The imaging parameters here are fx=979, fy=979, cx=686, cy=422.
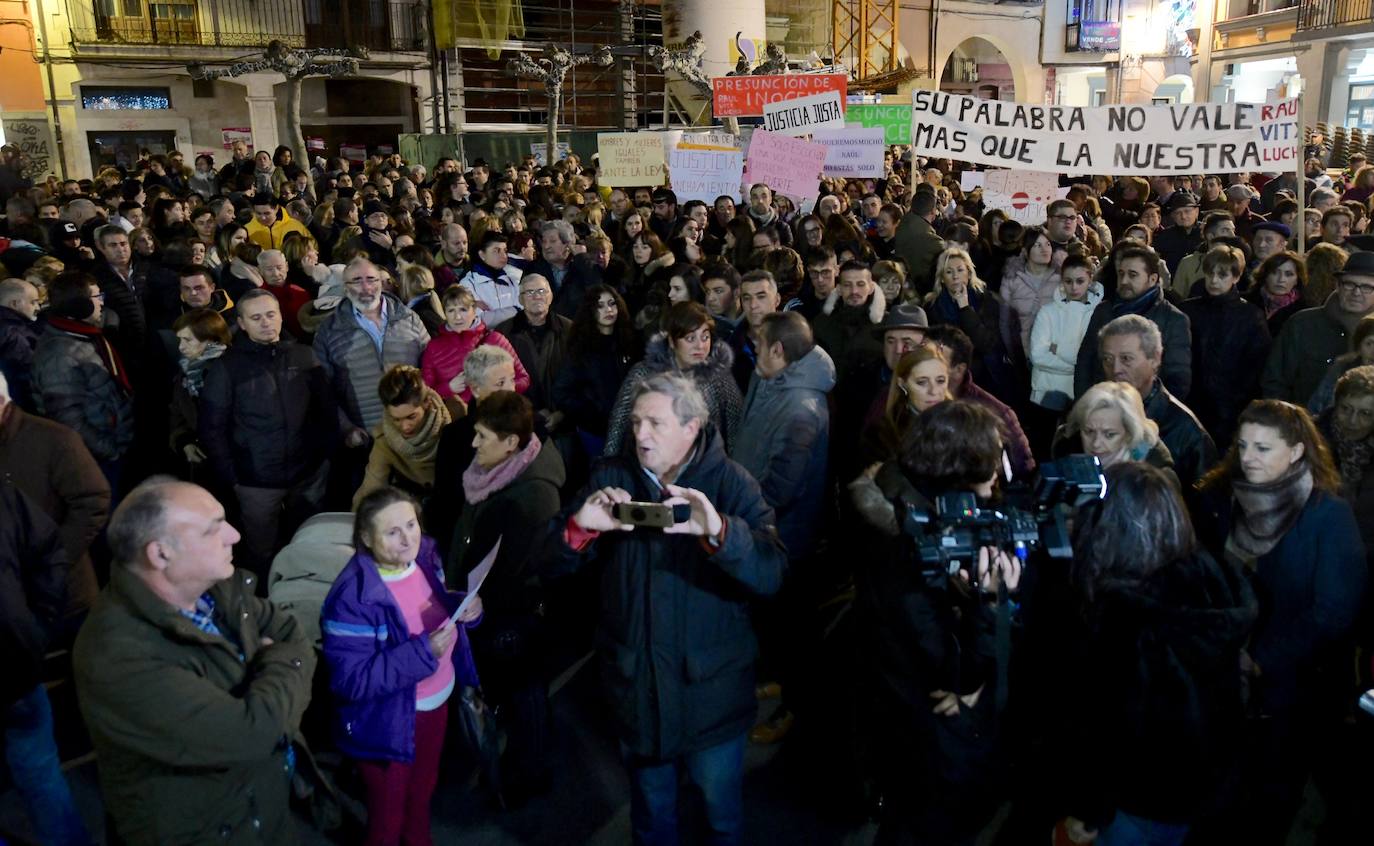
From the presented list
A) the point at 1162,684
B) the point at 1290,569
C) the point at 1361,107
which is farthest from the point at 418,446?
the point at 1361,107

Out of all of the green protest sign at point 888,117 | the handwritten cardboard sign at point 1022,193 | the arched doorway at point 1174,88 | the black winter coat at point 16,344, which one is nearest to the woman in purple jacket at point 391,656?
the black winter coat at point 16,344

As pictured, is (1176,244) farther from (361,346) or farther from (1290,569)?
(361,346)

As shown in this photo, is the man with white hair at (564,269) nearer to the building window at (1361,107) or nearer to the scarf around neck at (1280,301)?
the scarf around neck at (1280,301)

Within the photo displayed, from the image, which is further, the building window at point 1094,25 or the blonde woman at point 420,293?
the building window at point 1094,25

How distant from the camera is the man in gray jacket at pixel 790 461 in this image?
12.9 ft

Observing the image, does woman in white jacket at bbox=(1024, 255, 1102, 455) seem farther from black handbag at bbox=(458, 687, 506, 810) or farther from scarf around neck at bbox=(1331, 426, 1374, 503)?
black handbag at bbox=(458, 687, 506, 810)

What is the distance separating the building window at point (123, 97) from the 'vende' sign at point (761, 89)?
53.4ft

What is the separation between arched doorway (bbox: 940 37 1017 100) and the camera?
112 ft

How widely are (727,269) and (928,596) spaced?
347 cm

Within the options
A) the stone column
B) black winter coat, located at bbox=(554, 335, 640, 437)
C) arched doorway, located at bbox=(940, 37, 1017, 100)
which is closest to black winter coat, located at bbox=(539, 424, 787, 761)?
black winter coat, located at bbox=(554, 335, 640, 437)

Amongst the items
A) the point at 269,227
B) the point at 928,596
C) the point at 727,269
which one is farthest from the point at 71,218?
the point at 928,596

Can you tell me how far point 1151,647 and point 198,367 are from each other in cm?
444

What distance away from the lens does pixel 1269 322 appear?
593 centimetres

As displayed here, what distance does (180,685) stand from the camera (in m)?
2.23
